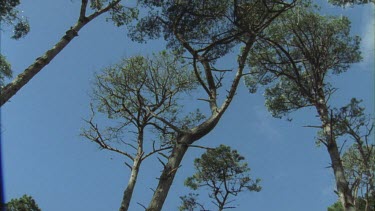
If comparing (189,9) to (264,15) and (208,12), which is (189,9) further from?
(264,15)

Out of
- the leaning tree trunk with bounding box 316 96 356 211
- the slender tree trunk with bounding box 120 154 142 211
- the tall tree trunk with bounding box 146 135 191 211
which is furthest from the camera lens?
the slender tree trunk with bounding box 120 154 142 211

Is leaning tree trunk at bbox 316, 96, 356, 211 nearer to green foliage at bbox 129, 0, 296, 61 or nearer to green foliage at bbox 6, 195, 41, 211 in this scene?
green foliage at bbox 129, 0, 296, 61

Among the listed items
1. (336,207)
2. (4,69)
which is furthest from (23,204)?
(336,207)

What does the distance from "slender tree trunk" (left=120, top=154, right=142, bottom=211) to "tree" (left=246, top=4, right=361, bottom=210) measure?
16.4ft

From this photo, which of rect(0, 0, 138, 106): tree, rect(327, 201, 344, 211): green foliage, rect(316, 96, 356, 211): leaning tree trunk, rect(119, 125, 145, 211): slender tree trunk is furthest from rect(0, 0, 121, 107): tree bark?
rect(327, 201, 344, 211): green foliage

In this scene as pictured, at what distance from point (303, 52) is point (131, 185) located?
655 centimetres

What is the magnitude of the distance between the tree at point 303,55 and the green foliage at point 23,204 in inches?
573

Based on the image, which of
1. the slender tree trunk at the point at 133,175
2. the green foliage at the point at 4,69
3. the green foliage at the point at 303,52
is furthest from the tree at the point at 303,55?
the green foliage at the point at 4,69

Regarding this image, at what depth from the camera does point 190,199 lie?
60.4ft

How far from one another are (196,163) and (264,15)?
8.27m

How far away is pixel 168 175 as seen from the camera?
7.96 metres

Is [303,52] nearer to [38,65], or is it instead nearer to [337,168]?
[337,168]

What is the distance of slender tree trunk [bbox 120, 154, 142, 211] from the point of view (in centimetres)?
1182

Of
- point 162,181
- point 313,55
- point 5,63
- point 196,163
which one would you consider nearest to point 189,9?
point 313,55
